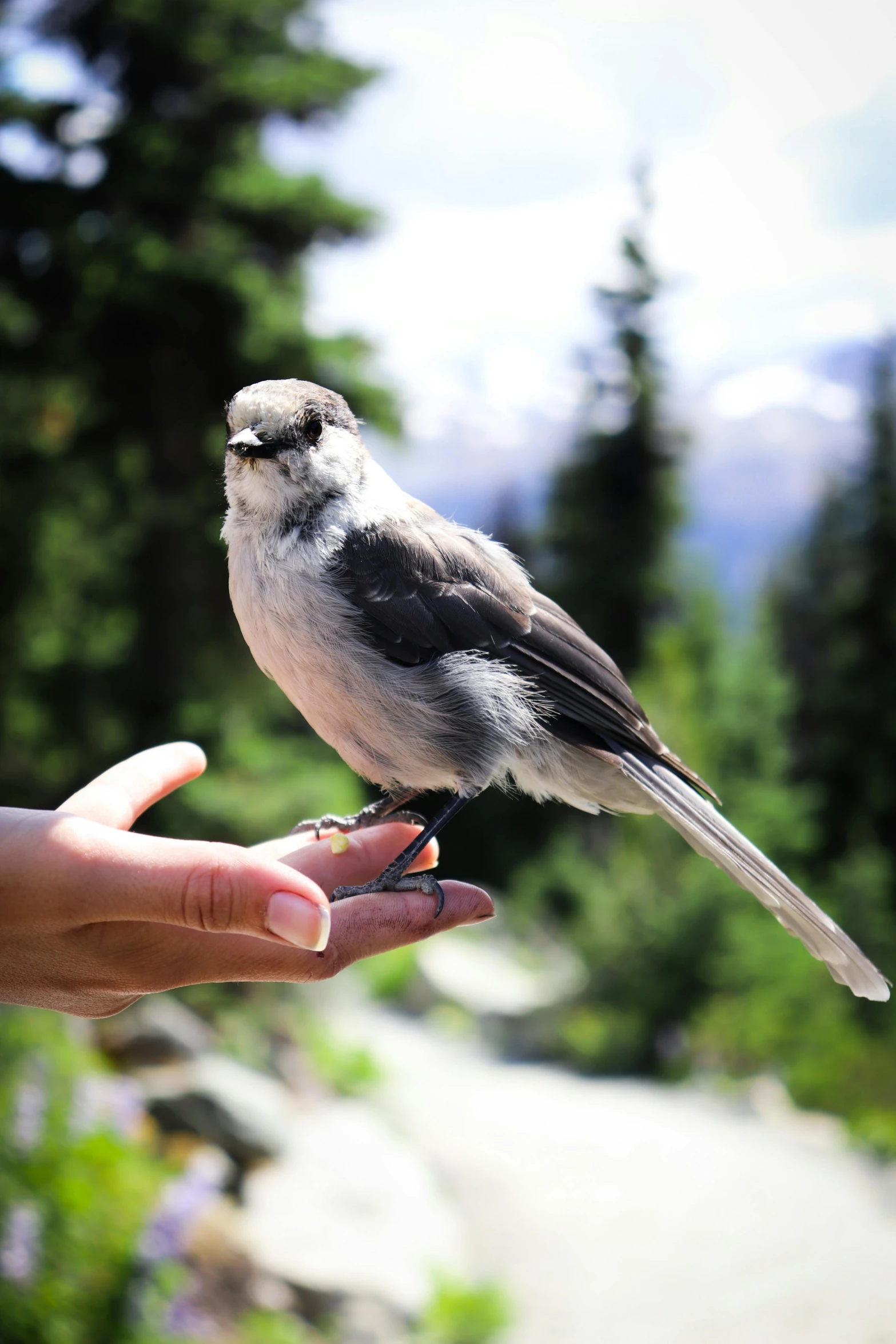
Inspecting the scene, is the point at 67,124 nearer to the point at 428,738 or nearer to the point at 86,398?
the point at 86,398

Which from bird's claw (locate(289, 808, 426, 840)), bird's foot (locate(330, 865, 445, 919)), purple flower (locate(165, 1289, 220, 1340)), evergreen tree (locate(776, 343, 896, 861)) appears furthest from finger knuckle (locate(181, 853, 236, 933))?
evergreen tree (locate(776, 343, 896, 861))

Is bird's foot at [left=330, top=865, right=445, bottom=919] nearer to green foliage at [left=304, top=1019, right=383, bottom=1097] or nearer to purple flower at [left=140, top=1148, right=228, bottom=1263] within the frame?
purple flower at [left=140, top=1148, right=228, bottom=1263]

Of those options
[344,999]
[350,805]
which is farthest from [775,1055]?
[350,805]

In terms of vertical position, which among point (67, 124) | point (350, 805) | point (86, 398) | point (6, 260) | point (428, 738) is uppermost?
point (67, 124)

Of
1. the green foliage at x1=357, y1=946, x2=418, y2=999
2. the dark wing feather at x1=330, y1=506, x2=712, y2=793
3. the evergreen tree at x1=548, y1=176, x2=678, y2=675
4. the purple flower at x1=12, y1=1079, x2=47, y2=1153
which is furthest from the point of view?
the evergreen tree at x1=548, y1=176, x2=678, y2=675

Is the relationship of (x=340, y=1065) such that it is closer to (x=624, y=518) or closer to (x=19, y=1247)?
(x=19, y=1247)

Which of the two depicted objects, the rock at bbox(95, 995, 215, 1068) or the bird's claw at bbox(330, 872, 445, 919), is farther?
the rock at bbox(95, 995, 215, 1068)
